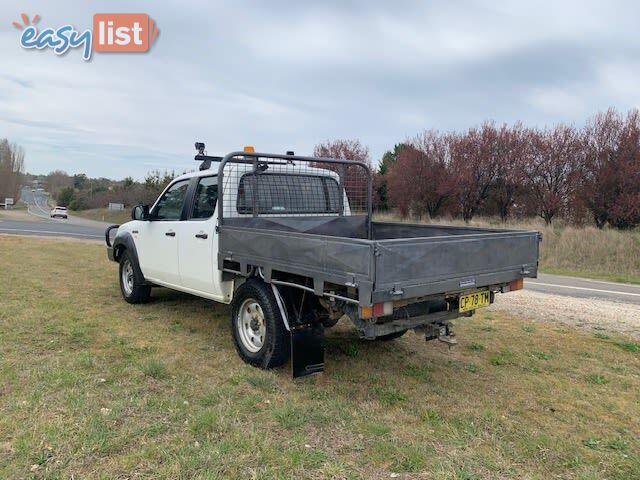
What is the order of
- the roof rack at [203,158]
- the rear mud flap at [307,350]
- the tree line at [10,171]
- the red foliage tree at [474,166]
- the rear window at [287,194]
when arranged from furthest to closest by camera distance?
the tree line at [10,171]
the red foliage tree at [474,166]
the roof rack at [203,158]
the rear window at [287,194]
the rear mud flap at [307,350]

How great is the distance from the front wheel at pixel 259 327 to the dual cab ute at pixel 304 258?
13 mm

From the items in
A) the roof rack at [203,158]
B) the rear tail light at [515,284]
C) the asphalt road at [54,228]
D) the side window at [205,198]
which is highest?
the roof rack at [203,158]

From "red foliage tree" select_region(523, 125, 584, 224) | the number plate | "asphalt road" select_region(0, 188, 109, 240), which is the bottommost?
"asphalt road" select_region(0, 188, 109, 240)

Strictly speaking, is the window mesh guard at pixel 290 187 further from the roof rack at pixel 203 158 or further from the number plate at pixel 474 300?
the number plate at pixel 474 300

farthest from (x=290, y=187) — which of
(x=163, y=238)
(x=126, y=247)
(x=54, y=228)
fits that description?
(x=54, y=228)

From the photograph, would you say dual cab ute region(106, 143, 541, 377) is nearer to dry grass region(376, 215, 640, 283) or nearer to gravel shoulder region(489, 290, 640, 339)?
gravel shoulder region(489, 290, 640, 339)

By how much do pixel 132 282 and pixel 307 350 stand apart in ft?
13.2

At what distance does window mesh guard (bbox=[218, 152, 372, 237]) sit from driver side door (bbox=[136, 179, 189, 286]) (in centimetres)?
102

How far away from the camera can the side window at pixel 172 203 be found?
6132mm

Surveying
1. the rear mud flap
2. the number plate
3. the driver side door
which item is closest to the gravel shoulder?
the number plate

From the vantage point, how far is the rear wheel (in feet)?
23.1

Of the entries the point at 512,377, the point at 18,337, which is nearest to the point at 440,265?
the point at 512,377

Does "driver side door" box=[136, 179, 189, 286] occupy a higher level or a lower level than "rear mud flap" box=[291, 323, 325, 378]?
higher

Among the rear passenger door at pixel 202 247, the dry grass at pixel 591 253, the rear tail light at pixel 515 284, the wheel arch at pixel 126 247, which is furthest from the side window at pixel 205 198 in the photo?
the dry grass at pixel 591 253
